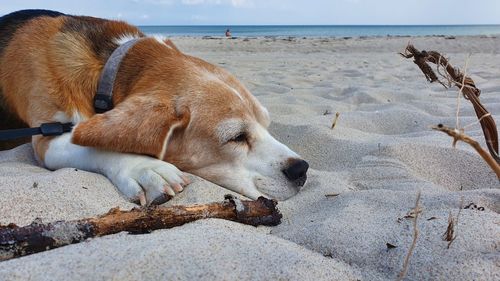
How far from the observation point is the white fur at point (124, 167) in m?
2.34

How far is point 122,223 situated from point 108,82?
1411 mm

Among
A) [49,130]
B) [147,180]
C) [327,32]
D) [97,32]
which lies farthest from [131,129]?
[327,32]

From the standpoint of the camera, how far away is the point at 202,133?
275cm

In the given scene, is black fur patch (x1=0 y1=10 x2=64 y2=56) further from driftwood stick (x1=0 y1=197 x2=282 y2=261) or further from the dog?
driftwood stick (x1=0 y1=197 x2=282 y2=261)

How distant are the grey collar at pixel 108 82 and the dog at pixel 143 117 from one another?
0.03 m

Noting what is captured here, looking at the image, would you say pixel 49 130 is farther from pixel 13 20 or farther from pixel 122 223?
pixel 122 223

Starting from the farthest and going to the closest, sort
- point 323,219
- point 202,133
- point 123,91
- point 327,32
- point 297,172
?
point 327,32 < point 123,91 < point 202,133 < point 297,172 < point 323,219

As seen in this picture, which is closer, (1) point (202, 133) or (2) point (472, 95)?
(2) point (472, 95)

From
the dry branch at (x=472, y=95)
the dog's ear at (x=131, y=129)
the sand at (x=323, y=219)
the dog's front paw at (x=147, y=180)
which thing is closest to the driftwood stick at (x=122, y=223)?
the sand at (x=323, y=219)

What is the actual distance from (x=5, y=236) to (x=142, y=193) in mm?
859

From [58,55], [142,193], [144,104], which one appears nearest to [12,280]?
[142,193]

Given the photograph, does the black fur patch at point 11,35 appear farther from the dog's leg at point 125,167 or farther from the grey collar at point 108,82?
the grey collar at point 108,82

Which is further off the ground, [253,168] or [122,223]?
[122,223]

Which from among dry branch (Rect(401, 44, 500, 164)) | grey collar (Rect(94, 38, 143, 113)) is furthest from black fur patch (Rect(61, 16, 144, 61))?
dry branch (Rect(401, 44, 500, 164))
